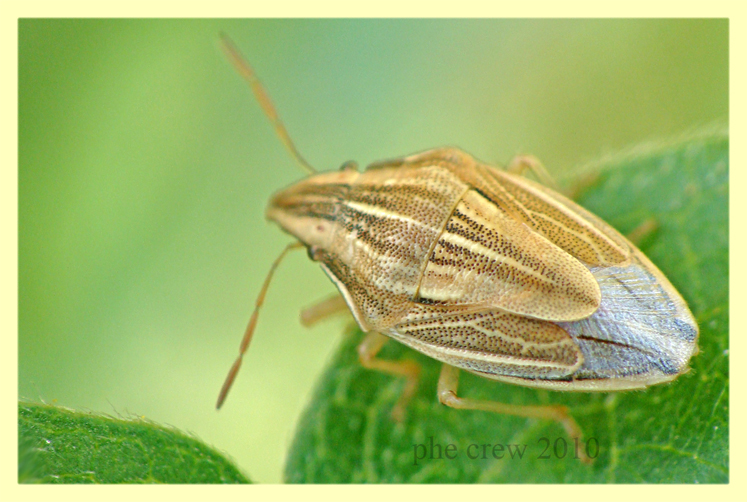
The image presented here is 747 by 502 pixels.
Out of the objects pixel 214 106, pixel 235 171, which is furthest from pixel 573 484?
pixel 214 106

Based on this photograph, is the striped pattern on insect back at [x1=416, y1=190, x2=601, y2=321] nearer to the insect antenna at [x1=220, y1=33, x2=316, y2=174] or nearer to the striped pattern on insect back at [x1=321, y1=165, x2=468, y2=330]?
the striped pattern on insect back at [x1=321, y1=165, x2=468, y2=330]

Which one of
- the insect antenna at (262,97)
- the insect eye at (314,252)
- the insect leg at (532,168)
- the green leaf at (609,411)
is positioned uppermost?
the insect antenna at (262,97)

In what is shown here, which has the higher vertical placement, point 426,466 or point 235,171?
point 235,171

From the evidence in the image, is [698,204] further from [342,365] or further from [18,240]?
[18,240]

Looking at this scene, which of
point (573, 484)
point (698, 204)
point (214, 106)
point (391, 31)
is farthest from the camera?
point (391, 31)

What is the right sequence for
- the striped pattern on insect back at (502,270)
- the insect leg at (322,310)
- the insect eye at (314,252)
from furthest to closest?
the insect leg at (322,310) < the insect eye at (314,252) < the striped pattern on insect back at (502,270)

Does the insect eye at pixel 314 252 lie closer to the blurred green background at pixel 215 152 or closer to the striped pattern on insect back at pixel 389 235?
the striped pattern on insect back at pixel 389 235

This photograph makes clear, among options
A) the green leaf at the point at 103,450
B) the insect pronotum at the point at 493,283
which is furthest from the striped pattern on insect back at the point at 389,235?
the green leaf at the point at 103,450
